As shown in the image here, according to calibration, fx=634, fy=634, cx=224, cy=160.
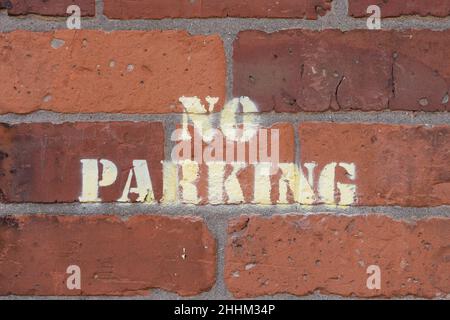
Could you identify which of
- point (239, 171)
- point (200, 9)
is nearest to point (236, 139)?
point (239, 171)

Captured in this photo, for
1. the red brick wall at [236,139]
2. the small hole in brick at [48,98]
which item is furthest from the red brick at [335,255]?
the small hole in brick at [48,98]

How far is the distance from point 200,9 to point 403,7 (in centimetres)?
21

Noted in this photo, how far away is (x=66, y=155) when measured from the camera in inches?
25.5

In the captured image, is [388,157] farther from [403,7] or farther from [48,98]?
[48,98]

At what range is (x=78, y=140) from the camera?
65 cm

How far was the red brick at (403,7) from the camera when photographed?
0.64 metres

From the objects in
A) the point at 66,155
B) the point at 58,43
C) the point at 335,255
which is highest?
the point at 58,43

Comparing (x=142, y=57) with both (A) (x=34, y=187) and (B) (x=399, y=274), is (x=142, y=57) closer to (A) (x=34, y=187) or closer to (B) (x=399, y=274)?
(A) (x=34, y=187)

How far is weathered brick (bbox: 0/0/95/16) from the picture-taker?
65cm

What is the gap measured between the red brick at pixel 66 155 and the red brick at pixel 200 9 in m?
0.11

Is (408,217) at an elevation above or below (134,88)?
below

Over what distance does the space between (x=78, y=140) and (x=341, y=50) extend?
0.93 feet

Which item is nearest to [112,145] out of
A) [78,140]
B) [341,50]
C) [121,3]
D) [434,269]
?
[78,140]
